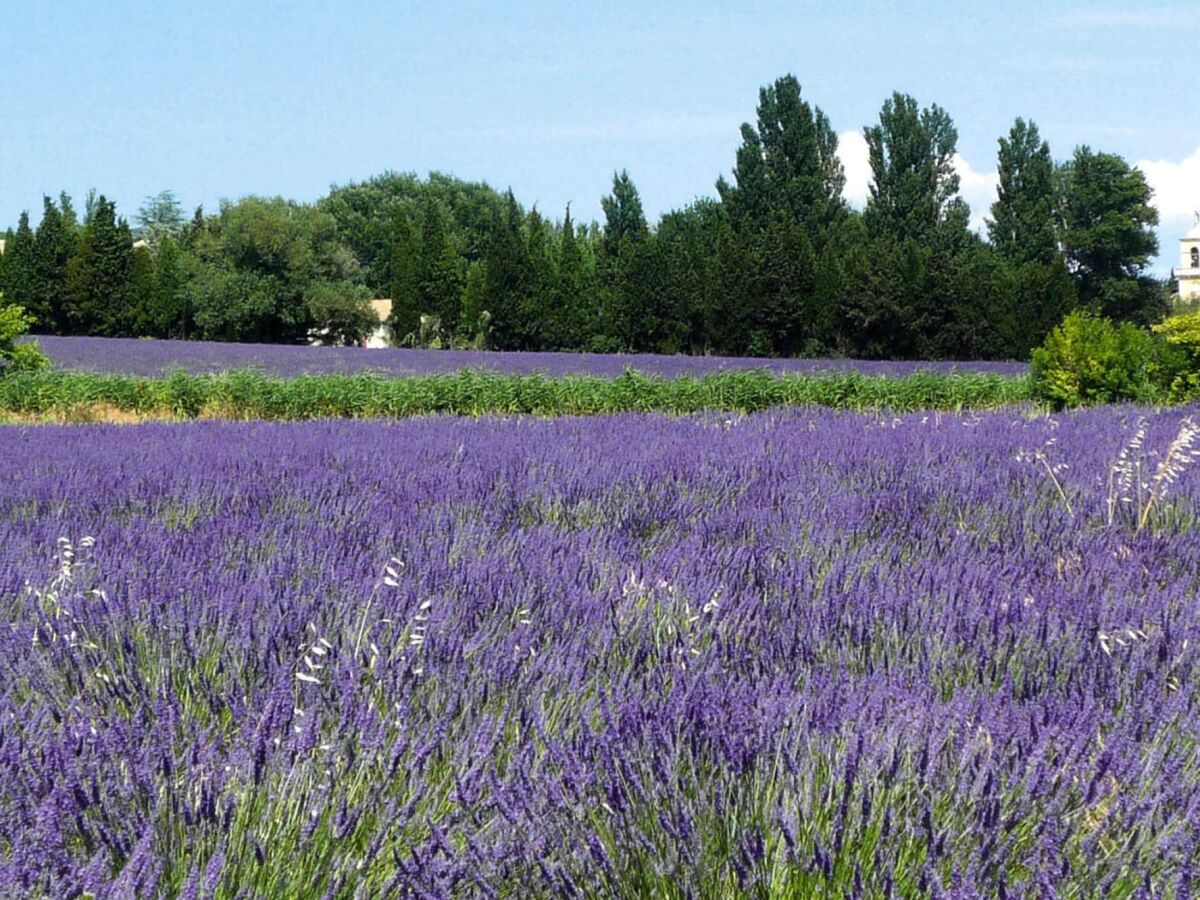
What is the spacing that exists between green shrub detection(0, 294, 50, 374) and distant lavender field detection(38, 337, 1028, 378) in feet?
10.2

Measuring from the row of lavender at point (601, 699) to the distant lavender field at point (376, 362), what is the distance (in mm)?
16280

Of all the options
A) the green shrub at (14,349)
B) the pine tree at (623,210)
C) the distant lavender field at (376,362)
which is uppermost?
the pine tree at (623,210)

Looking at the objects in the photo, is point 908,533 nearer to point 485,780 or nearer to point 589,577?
point 589,577

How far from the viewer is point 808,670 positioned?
1.93 m

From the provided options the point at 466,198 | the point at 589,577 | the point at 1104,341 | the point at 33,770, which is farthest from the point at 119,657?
the point at 466,198

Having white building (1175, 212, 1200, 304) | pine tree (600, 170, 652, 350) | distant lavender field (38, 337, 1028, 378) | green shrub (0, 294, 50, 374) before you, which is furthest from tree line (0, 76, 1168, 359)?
white building (1175, 212, 1200, 304)

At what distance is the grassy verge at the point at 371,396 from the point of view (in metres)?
15.5

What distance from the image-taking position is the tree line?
107ft

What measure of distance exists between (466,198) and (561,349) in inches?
1453

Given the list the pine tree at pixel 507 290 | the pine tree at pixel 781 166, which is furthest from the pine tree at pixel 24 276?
the pine tree at pixel 781 166

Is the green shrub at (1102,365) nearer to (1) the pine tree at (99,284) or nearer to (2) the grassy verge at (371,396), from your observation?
(2) the grassy verge at (371,396)

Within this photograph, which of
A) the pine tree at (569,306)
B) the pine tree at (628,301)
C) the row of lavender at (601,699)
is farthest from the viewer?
the pine tree at (569,306)

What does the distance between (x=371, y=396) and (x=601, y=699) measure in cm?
1422

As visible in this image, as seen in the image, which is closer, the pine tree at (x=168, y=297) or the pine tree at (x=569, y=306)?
the pine tree at (x=569, y=306)
